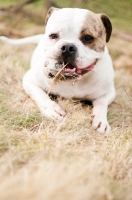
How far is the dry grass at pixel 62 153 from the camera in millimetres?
1833

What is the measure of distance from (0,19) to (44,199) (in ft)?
22.4

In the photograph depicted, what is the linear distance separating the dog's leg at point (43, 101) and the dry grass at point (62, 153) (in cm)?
7

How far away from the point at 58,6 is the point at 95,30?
5.47 metres

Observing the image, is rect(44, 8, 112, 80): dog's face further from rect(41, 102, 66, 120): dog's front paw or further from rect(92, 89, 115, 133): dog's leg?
rect(92, 89, 115, 133): dog's leg

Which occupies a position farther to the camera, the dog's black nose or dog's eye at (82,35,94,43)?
dog's eye at (82,35,94,43)

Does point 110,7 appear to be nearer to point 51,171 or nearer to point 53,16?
point 53,16

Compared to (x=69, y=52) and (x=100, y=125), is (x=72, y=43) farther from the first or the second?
→ (x=100, y=125)

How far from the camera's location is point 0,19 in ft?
26.3

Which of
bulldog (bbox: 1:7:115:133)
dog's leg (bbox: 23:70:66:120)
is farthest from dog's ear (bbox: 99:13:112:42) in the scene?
dog's leg (bbox: 23:70:66:120)

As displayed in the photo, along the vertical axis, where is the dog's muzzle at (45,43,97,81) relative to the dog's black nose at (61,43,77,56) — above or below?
below

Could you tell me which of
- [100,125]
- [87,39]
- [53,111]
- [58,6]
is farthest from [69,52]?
[58,6]

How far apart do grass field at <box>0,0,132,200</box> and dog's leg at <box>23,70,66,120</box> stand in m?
0.06

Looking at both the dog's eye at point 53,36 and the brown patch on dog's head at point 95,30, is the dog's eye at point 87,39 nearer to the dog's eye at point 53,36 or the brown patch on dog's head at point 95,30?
the brown patch on dog's head at point 95,30

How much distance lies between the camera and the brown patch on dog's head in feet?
10.7
